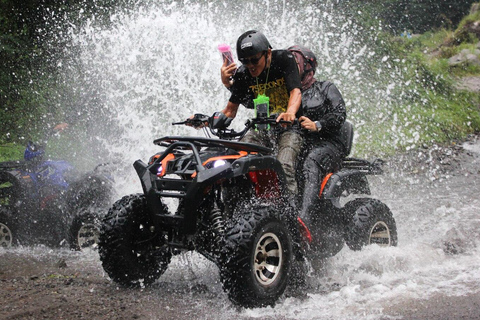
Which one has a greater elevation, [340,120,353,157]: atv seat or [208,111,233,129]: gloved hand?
[340,120,353,157]: atv seat

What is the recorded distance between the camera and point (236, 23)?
44.1 ft

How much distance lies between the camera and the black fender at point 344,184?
547 centimetres

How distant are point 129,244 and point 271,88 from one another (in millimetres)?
2077

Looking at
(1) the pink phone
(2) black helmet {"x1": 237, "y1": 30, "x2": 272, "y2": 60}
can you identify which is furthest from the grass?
(2) black helmet {"x1": 237, "y1": 30, "x2": 272, "y2": 60}

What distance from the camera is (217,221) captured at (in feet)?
14.7

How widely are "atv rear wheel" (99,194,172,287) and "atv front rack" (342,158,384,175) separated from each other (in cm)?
237

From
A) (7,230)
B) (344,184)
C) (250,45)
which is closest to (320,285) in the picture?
(344,184)

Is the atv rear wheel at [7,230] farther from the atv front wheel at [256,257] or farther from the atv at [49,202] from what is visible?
the atv front wheel at [256,257]

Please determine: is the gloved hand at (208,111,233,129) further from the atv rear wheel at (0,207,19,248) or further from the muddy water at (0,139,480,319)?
the atv rear wheel at (0,207,19,248)

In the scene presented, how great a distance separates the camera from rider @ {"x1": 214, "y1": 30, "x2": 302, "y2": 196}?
16.6ft

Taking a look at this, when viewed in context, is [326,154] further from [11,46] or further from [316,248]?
[11,46]

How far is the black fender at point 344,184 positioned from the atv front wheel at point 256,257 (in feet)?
3.67

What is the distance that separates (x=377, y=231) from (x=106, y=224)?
9.18 ft

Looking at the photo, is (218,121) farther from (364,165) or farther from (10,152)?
(10,152)
